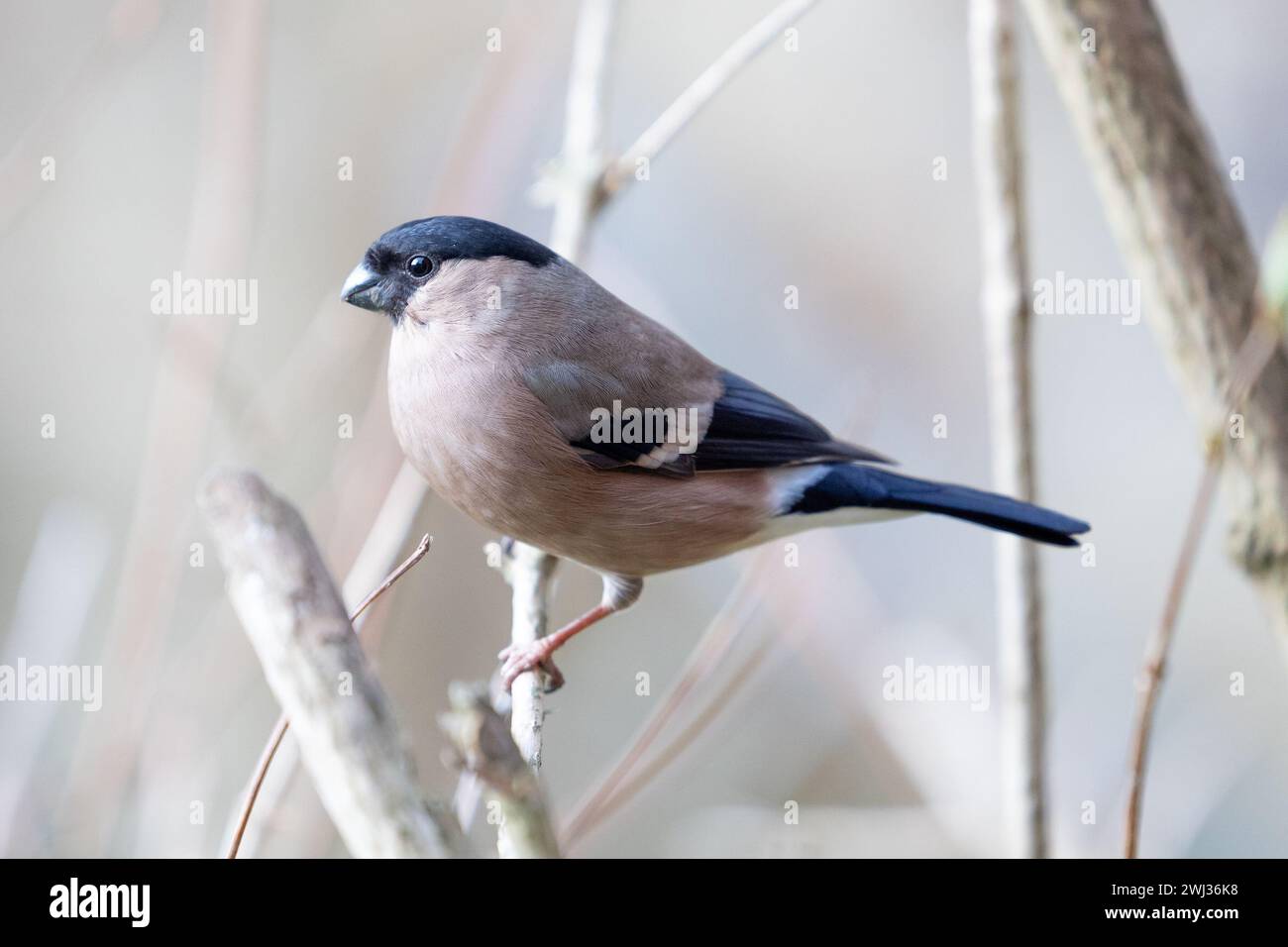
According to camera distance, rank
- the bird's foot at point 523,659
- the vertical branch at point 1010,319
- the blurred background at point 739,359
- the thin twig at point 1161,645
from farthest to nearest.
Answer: the blurred background at point 739,359
the bird's foot at point 523,659
the vertical branch at point 1010,319
the thin twig at point 1161,645

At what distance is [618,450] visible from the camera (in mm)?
2279

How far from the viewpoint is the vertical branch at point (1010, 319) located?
1.86 meters

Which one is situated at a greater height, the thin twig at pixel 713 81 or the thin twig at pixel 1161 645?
the thin twig at pixel 713 81

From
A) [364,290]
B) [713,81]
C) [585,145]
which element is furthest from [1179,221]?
[364,290]

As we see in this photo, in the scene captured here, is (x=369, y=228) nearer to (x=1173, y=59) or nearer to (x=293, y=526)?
(x=1173, y=59)

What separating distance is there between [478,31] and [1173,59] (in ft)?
7.40

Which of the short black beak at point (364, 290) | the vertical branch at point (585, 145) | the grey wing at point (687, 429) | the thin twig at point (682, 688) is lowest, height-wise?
the thin twig at point (682, 688)

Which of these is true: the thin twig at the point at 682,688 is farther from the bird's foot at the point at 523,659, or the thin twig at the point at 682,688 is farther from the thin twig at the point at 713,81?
the thin twig at the point at 713,81

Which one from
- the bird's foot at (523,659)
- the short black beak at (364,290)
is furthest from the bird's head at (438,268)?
the bird's foot at (523,659)

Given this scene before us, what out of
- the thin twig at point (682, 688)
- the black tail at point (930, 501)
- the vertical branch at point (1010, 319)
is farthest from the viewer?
the black tail at point (930, 501)

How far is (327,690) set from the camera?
36.0 inches

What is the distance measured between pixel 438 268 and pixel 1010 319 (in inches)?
42.7

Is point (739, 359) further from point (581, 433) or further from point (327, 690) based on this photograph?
point (327, 690)

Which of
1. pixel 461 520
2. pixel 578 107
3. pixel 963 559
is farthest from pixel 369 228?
pixel 963 559
